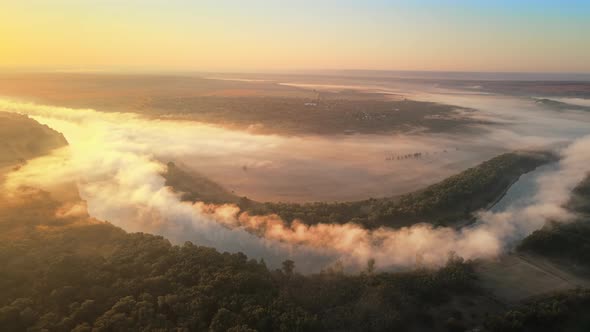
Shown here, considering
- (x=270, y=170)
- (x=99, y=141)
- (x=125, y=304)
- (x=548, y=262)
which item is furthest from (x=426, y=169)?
(x=99, y=141)

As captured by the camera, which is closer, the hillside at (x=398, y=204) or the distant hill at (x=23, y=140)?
the hillside at (x=398, y=204)

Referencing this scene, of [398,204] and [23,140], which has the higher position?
[23,140]

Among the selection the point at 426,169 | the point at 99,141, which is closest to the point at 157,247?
the point at 426,169

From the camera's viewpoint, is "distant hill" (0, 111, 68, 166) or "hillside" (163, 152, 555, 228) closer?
"hillside" (163, 152, 555, 228)

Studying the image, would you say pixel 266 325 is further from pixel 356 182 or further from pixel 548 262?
pixel 356 182

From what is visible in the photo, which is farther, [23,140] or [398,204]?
[23,140]

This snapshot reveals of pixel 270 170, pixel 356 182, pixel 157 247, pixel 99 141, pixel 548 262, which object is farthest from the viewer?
pixel 99 141

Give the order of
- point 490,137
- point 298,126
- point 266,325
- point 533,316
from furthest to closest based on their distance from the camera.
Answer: point 298,126
point 490,137
point 533,316
point 266,325

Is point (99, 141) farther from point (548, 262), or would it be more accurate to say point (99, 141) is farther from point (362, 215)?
point (548, 262)

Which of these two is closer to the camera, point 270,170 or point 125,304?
point 125,304
